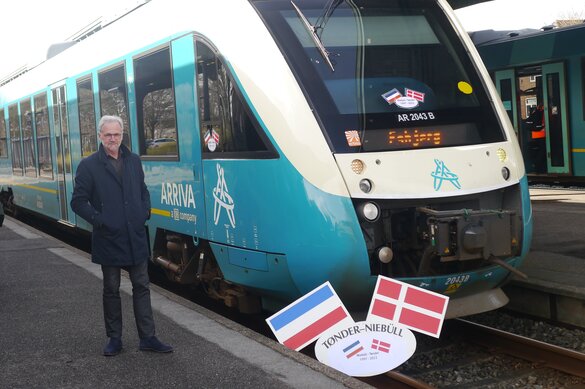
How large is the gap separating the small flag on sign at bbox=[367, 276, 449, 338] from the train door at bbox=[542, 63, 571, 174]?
404 inches

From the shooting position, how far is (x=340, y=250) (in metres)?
5.26

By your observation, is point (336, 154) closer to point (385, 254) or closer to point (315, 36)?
point (385, 254)

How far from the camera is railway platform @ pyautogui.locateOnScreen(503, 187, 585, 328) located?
646 cm

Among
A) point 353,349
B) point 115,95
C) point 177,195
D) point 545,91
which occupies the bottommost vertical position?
point 353,349

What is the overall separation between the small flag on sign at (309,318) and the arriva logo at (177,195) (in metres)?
1.69

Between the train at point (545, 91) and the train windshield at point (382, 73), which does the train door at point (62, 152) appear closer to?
the train windshield at point (382, 73)

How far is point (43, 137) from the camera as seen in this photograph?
1243 centimetres

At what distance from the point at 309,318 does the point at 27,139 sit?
10.1 m

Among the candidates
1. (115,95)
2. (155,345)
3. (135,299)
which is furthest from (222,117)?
(115,95)

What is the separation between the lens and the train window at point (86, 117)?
923cm

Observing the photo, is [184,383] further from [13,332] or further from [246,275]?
[13,332]

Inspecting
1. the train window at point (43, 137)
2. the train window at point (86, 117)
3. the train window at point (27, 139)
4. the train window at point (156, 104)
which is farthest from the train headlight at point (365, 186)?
the train window at point (27, 139)

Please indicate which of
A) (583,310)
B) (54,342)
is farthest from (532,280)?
(54,342)

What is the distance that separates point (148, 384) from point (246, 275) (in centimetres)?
152
